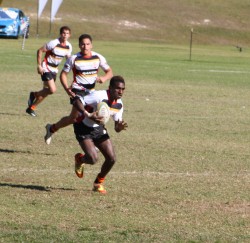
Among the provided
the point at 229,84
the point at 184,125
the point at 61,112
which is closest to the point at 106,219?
the point at 184,125

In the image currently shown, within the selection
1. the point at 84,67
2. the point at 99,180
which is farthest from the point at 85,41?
the point at 99,180

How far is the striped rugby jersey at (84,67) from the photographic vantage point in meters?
14.8

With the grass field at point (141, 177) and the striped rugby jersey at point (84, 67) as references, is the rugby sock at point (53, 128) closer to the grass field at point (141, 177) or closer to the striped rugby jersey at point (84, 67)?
the grass field at point (141, 177)

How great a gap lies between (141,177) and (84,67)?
9.48ft

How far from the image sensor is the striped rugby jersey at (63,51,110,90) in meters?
14.8

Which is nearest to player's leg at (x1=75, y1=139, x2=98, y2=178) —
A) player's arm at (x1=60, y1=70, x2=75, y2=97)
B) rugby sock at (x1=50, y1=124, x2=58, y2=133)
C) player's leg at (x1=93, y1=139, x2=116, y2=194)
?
player's leg at (x1=93, y1=139, x2=116, y2=194)

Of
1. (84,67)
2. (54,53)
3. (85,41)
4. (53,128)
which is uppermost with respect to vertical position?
(85,41)

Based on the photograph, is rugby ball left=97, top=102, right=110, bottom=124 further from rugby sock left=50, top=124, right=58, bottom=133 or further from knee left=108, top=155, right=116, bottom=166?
rugby sock left=50, top=124, right=58, bottom=133

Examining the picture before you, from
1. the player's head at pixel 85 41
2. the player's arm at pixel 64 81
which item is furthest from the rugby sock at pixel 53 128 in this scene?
the player's head at pixel 85 41

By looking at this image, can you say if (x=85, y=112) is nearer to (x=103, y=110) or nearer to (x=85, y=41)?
(x=103, y=110)

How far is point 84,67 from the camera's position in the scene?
48.9ft

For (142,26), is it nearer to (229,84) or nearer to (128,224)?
(229,84)

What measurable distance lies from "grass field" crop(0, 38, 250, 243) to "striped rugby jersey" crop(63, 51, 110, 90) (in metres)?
1.05

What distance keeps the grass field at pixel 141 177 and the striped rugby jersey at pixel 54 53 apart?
106cm
